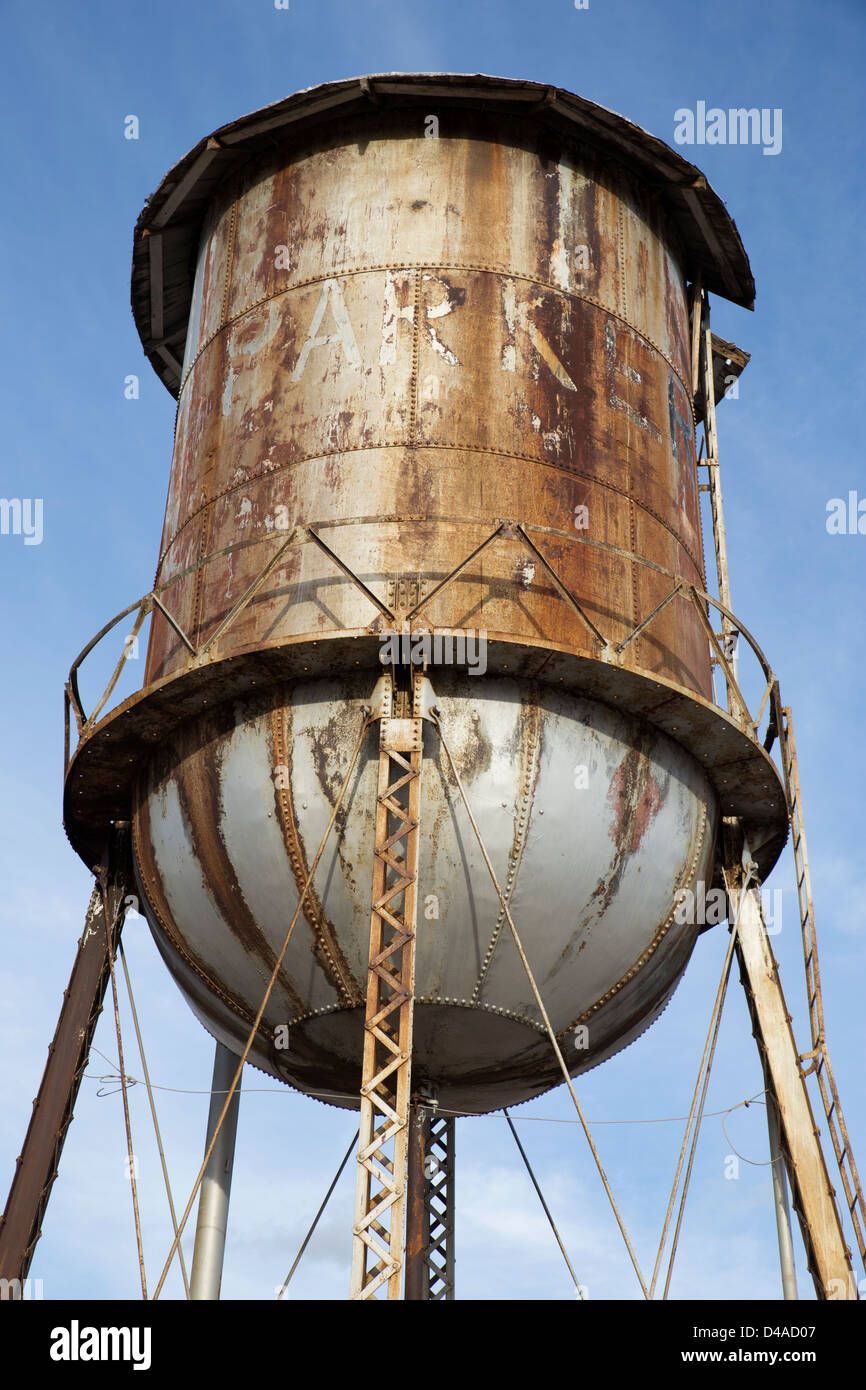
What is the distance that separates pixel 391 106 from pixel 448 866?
22.8ft

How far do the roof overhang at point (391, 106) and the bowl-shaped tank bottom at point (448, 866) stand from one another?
18.0 feet

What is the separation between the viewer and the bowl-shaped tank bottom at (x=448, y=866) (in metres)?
12.4

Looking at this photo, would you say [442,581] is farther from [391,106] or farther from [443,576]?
[391,106]

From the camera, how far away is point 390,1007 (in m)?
11.5

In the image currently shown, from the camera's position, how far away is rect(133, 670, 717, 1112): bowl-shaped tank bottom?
12352 mm

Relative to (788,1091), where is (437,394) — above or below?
above

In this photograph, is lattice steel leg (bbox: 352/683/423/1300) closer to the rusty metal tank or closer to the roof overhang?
the rusty metal tank

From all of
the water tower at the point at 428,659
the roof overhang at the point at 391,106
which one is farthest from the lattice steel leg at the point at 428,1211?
the roof overhang at the point at 391,106

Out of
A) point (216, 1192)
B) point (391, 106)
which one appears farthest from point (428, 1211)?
point (391, 106)

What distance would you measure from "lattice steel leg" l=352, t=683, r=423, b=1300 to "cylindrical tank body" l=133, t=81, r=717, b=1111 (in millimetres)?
302

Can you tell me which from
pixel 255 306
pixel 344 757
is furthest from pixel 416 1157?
pixel 255 306
